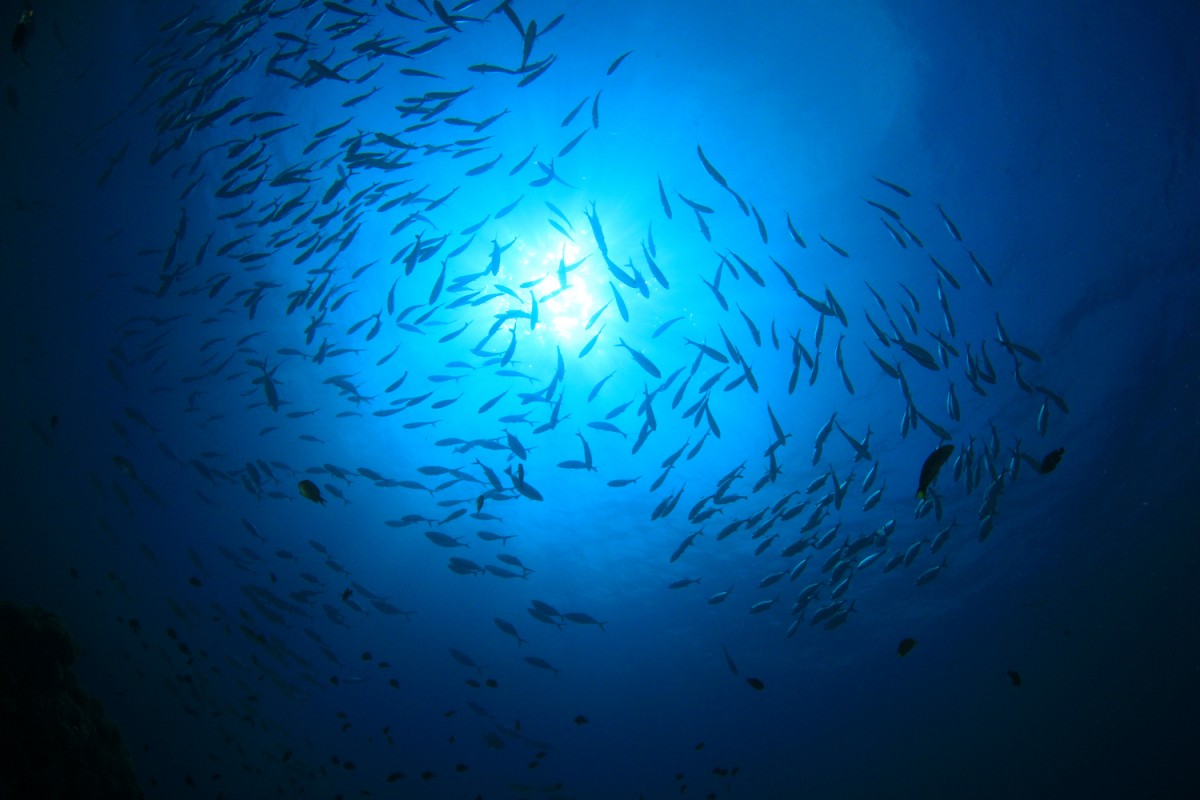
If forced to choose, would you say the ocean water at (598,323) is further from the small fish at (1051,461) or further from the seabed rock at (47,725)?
the small fish at (1051,461)

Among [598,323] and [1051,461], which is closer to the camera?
[1051,461]

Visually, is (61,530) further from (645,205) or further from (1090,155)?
(1090,155)

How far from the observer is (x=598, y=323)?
40.7ft

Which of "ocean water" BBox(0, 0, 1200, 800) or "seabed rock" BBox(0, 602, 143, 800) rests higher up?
A: "ocean water" BBox(0, 0, 1200, 800)

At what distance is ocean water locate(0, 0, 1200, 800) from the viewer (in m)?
9.06

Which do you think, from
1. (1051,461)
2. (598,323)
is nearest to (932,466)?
(1051,461)

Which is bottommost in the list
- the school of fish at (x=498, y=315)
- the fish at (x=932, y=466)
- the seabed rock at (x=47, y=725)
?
the seabed rock at (x=47, y=725)

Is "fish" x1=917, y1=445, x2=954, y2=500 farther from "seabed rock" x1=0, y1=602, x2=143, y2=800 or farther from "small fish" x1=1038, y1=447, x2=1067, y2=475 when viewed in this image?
"seabed rock" x1=0, y1=602, x2=143, y2=800

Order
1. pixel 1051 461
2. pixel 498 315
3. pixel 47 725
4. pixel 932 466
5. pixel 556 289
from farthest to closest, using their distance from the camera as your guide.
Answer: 1. pixel 556 289
2. pixel 47 725
3. pixel 498 315
4. pixel 1051 461
5. pixel 932 466

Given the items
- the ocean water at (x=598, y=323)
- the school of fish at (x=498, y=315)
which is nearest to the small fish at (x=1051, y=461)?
the school of fish at (x=498, y=315)

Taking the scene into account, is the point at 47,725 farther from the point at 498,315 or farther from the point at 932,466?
the point at 932,466

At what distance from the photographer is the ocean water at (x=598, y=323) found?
906 centimetres

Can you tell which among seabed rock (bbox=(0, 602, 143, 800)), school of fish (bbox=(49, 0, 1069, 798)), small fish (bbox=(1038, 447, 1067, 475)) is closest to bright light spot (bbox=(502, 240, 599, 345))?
school of fish (bbox=(49, 0, 1069, 798))

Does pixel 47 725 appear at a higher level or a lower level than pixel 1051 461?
lower
